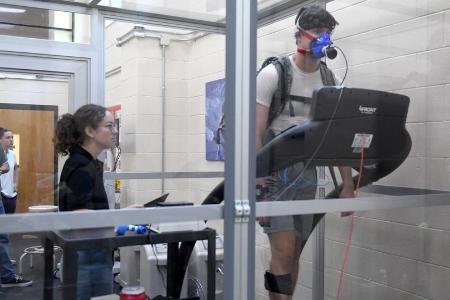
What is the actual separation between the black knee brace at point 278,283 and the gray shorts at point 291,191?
20 centimetres

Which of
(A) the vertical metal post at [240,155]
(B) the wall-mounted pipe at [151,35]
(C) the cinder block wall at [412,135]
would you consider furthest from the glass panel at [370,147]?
(B) the wall-mounted pipe at [151,35]

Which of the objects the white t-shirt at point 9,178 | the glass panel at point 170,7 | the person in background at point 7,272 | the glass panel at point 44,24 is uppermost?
the glass panel at point 170,7

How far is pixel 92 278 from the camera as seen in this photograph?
2.14 meters

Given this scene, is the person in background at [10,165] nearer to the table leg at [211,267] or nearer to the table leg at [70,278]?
the table leg at [70,278]

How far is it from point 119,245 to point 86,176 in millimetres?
511

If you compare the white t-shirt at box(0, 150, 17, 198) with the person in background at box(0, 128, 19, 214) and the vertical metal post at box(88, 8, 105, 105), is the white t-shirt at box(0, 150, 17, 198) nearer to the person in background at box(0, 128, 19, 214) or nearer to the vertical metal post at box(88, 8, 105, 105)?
the person in background at box(0, 128, 19, 214)

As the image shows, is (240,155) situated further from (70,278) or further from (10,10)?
(10,10)

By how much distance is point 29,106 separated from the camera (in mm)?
3088

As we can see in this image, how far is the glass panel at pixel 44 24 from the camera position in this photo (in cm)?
302

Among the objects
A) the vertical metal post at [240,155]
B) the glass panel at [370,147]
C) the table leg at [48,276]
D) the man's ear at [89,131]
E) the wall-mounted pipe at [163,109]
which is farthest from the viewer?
the wall-mounted pipe at [163,109]

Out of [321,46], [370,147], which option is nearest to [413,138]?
[370,147]

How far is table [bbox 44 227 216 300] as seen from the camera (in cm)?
155

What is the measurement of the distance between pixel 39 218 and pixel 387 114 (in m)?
1.30

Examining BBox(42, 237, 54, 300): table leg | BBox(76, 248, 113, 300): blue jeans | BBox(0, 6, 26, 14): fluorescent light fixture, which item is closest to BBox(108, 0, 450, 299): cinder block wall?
BBox(76, 248, 113, 300): blue jeans
